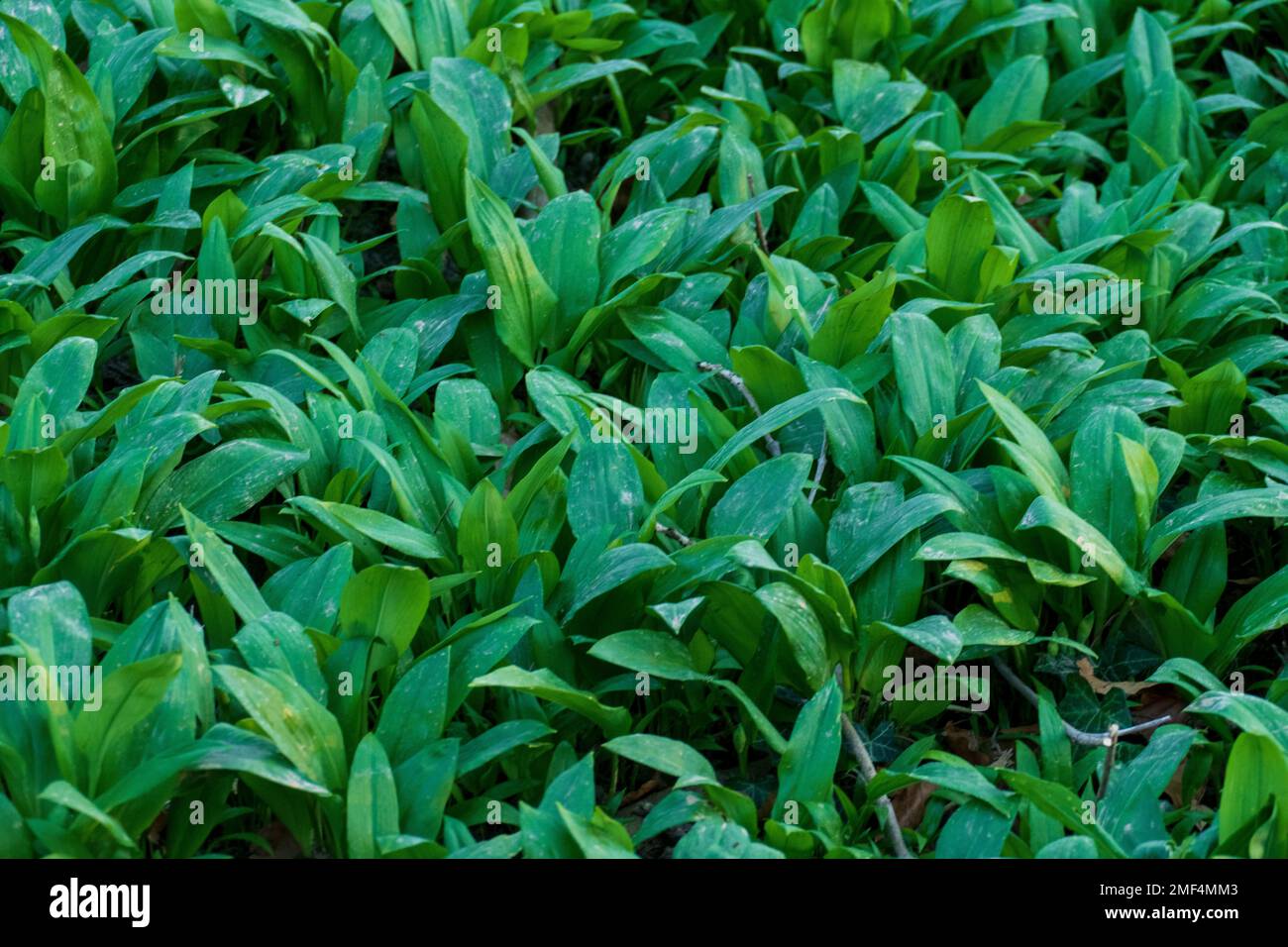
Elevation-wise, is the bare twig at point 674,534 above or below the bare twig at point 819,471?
below

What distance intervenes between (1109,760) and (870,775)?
1.24ft

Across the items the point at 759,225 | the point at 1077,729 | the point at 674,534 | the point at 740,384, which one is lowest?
the point at 1077,729

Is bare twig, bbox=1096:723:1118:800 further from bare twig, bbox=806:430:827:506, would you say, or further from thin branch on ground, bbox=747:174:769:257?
thin branch on ground, bbox=747:174:769:257

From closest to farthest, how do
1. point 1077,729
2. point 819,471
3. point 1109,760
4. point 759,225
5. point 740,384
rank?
point 1109,760 → point 1077,729 → point 819,471 → point 740,384 → point 759,225

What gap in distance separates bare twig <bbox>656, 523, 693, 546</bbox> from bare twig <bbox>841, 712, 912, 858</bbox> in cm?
40

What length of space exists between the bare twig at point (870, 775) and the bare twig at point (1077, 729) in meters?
0.31

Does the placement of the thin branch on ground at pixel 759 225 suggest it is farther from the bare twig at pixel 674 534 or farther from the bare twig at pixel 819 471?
the bare twig at pixel 674 534

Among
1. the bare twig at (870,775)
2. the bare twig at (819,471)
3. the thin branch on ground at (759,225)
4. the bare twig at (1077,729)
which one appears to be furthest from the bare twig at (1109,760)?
the thin branch on ground at (759,225)

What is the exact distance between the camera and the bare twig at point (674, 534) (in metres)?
2.46

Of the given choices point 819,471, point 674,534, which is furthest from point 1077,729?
point 674,534

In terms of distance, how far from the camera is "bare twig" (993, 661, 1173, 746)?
234cm

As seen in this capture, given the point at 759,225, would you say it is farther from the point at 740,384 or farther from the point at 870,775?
the point at 870,775

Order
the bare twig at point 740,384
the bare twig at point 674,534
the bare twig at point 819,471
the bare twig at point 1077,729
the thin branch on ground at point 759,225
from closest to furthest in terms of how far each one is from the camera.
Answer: the bare twig at point 1077,729 → the bare twig at point 674,534 → the bare twig at point 819,471 → the bare twig at point 740,384 → the thin branch on ground at point 759,225

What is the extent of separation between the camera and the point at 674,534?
2.51 m
